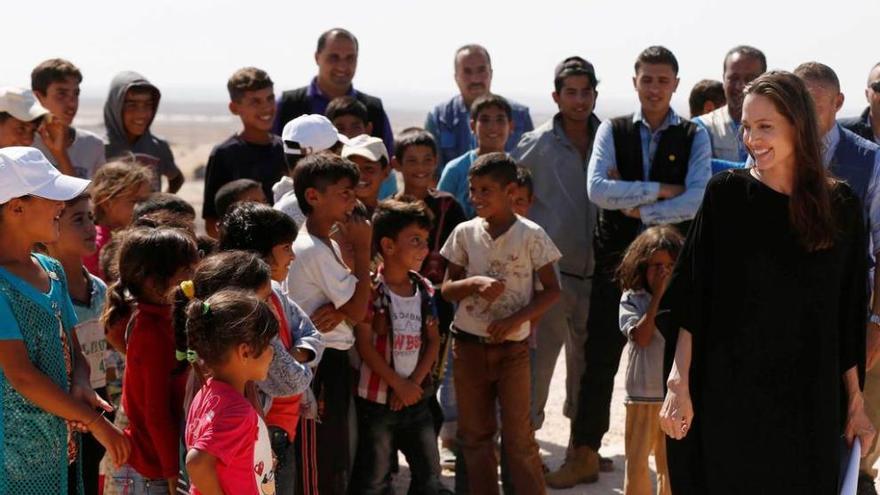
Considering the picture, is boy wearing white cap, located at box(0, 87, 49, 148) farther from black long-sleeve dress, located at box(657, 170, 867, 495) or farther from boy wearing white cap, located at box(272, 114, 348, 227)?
black long-sleeve dress, located at box(657, 170, 867, 495)

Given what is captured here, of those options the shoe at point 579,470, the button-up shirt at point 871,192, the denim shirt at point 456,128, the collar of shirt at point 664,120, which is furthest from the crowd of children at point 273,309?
the denim shirt at point 456,128

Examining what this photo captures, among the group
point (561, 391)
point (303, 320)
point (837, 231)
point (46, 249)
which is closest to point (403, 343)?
point (303, 320)

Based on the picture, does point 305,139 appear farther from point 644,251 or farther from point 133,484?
point 133,484

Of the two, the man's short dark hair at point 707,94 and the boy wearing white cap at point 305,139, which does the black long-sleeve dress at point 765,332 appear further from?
the man's short dark hair at point 707,94

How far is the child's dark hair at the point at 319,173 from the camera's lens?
5762 millimetres

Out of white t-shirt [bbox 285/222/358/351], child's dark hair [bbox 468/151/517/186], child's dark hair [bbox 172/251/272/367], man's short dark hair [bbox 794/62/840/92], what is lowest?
white t-shirt [bbox 285/222/358/351]

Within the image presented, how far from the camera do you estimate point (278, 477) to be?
197 inches

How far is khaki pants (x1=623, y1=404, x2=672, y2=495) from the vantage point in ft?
20.3

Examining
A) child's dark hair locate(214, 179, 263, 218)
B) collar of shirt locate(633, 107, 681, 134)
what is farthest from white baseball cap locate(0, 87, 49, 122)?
collar of shirt locate(633, 107, 681, 134)

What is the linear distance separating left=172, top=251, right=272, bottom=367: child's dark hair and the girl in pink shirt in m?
0.11

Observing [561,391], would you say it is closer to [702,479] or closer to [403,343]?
[403,343]

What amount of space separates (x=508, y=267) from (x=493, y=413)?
764 millimetres

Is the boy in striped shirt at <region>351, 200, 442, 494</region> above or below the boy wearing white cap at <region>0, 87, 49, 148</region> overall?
below

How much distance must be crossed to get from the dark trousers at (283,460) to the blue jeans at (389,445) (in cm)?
110
